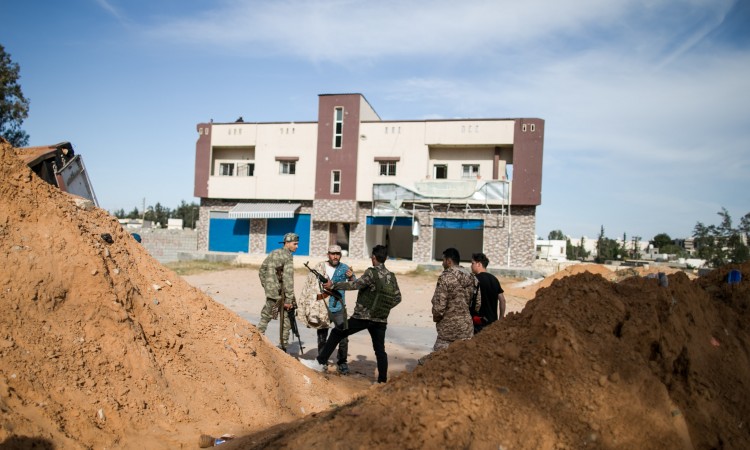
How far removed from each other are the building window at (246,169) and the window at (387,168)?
852 centimetres

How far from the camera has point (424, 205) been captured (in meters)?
28.6

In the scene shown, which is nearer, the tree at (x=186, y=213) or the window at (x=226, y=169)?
the window at (x=226, y=169)

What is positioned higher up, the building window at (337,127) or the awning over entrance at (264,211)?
the building window at (337,127)

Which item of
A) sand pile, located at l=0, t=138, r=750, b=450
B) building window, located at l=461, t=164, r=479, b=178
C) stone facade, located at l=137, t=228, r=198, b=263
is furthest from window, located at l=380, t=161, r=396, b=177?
sand pile, located at l=0, t=138, r=750, b=450

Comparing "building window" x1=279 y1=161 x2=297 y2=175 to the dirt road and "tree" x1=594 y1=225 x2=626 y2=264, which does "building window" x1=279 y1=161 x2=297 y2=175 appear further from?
"tree" x1=594 y1=225 x2=626 y2=264

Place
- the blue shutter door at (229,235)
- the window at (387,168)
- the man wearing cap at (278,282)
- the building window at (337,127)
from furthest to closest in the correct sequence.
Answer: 1. the blue shutter door at (229,235)
2. the building window at (337,127)
3. the window at (387,168)
4. the man wearing cap at (278,282)

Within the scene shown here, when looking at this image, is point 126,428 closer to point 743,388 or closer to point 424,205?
point 743,388

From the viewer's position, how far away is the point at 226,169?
3300cm

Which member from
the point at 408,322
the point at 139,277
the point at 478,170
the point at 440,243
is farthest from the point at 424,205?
the point at 139,277

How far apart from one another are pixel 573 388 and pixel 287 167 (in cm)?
2905

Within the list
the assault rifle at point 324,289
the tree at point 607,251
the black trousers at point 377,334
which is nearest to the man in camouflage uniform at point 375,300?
the black trousers at point 377,334

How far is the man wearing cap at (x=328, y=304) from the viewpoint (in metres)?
6.89

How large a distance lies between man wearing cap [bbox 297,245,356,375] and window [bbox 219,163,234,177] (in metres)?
27.2

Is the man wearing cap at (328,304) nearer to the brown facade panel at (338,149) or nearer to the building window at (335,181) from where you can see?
the brown facade panel at (338,149)
